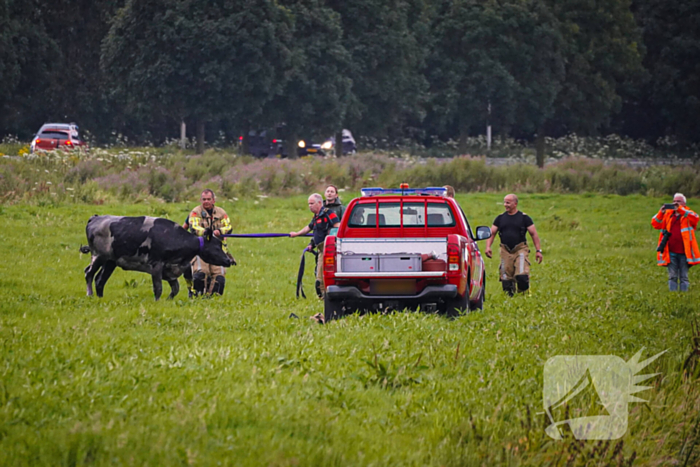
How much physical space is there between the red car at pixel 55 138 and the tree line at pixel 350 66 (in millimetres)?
4295

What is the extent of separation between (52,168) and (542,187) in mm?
21703

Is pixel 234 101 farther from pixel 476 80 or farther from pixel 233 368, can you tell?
pixel 233 368

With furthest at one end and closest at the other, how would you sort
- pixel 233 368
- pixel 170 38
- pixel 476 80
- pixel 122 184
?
pixel 476 80 < pixel 170 38 < pixel 122 184 < pixel 233 368

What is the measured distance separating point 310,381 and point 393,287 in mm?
4045

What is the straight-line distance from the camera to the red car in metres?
47.8

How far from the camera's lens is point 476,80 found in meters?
66.9

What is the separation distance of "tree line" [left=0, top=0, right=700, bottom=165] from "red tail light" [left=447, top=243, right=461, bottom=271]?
41164mm


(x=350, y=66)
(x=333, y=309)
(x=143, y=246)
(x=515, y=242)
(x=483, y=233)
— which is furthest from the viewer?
(x=350, y=66)

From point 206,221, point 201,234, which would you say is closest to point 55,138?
point 206,221

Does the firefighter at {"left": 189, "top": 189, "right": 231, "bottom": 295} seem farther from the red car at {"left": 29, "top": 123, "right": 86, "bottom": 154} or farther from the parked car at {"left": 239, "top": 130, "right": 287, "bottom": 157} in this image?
the parked car at {"left": 239, "top": 130, "right": 287, "bottom": 157}

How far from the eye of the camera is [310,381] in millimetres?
8523

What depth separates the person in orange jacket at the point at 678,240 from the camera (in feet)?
58.3

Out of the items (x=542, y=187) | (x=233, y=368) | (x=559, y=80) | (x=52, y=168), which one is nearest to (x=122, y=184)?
(x=52, y=168)

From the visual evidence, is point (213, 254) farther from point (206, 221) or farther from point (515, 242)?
point (515, 242)
